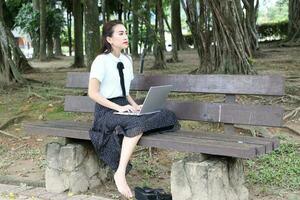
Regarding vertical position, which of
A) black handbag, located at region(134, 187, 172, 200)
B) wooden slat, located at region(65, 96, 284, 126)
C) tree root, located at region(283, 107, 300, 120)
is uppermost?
wooden slat, located at region(65, 96, 284, 126)

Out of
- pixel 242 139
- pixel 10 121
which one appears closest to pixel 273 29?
pixel 10 121

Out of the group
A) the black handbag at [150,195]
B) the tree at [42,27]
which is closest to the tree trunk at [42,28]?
the tree at [42,27]

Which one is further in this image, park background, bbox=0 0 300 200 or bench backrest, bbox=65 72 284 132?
park background, bbox=0 0 300 200

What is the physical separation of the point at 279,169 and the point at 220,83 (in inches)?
44.1

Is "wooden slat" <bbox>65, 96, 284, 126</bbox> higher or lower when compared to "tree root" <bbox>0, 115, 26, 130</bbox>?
higher

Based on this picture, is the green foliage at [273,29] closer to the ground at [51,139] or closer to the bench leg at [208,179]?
the ground at [51,139]

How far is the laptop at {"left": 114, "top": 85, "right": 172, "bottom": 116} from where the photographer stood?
170 inches

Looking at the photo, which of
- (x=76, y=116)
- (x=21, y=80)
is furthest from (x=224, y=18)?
(x=21, y=80)

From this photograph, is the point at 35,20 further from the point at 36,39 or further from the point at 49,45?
the point at 49,45

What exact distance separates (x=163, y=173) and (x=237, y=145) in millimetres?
1680

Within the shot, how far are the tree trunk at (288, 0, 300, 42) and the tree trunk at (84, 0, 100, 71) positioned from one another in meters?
11.8

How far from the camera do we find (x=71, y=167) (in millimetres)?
4875

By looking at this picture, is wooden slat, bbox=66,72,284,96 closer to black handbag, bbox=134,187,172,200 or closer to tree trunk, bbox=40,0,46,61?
black handbag, bbox=134,187,172,200

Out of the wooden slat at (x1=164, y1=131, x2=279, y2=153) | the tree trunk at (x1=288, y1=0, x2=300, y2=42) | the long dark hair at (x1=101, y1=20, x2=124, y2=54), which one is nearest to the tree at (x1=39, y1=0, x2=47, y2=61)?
the tree trunk at (x1=288, y1=0, x2=300, y2=42)
